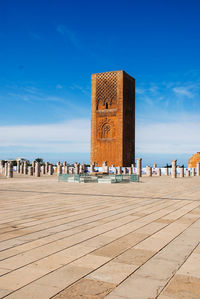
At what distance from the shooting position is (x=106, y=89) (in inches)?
1820

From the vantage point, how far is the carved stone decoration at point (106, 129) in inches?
1809

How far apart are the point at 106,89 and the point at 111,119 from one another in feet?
15.0

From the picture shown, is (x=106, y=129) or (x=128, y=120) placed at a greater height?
(x=128, y=120)

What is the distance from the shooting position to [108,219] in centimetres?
534

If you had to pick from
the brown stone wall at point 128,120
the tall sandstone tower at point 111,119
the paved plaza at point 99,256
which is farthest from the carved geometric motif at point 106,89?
the paved plaza at point 99,256

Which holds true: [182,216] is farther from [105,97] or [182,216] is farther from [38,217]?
[105,97]

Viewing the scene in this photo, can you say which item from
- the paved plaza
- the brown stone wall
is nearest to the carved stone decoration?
the brown stone wall

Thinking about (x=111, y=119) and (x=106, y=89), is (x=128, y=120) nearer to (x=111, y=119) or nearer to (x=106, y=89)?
(x=111, y=119)

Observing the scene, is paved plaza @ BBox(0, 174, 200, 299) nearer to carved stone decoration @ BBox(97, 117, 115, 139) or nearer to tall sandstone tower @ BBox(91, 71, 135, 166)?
tall sandstone tower @ BBox(91, 71, 135, 166)

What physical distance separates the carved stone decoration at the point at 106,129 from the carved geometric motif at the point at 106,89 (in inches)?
85.4

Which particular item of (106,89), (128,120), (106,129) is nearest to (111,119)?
(106,129)

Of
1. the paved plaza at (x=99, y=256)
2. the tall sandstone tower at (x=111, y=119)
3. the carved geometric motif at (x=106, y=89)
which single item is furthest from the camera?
the carved geometric motif at (x=106, y=89)

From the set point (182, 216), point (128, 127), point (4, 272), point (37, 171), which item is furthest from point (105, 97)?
point (4, 272)

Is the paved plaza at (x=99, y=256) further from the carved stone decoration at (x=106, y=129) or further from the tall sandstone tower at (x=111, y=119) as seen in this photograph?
the carved stone decoration at (x=106, y=129)
